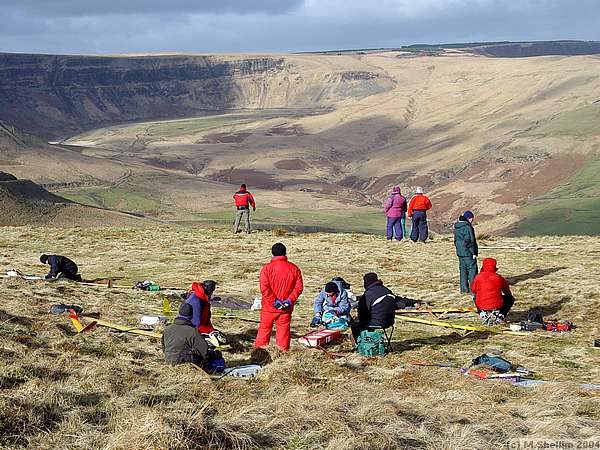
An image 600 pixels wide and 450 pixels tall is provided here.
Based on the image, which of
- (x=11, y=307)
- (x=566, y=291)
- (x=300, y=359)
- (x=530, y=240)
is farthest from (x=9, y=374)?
(x=530, y=240)

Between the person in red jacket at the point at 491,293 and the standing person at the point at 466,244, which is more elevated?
the standing person at the point at 466,244

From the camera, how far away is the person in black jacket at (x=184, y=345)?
1227 centimetres

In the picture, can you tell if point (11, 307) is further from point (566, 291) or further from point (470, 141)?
point (470, 141)

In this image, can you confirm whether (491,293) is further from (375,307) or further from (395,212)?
(395,212)

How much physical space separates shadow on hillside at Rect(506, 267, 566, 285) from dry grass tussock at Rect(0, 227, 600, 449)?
0.19 metres

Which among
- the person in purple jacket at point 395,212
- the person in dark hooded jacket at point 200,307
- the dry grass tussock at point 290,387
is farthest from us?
the person in purple jacket at point 395,212

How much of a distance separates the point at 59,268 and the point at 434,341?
11.5m

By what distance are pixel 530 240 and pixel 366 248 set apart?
8461 mm

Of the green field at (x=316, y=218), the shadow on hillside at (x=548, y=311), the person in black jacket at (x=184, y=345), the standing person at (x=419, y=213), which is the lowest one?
the green field at (x=316, y=218)

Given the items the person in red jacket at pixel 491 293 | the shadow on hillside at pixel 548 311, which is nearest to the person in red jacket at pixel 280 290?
the person in red jacket at pixel 491 293

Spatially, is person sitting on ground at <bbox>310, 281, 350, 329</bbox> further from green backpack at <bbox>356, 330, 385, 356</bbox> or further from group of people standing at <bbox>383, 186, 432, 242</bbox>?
group of people standing at <bbox>383, 186, 432, 242</bbox>

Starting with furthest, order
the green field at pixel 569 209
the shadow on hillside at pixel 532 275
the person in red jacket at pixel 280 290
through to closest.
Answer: the green field at pixel 569 209
the shadow on hillside at pixel 532 275
the person in red jacket at pixel 280 290

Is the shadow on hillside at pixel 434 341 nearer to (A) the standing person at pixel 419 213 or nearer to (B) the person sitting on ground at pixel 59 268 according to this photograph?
(B) the person sitting on ground at pixel 59 268

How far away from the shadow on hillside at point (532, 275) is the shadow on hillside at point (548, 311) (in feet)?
9.54
